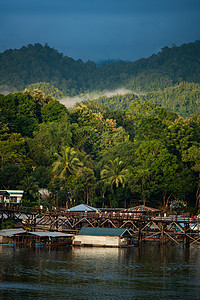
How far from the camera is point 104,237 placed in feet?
229

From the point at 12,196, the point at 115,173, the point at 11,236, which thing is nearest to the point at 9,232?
the point at 11,236

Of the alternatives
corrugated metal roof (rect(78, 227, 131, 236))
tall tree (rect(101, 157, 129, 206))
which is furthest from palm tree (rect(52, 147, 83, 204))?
corrugated metal roof (rect(78, 227, 131, 236))

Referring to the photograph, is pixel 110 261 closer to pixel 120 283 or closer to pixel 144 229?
pixel 120 283

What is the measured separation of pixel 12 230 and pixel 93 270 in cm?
2108

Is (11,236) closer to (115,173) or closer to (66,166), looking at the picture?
(66,166)

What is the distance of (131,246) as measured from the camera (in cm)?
7081

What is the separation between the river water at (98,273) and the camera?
138 feet

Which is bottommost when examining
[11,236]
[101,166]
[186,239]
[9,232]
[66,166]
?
[186,239]

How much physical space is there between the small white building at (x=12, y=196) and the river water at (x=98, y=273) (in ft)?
73.5

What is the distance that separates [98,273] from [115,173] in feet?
177

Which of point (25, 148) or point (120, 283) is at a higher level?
point (25, 148)

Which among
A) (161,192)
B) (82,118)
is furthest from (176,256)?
(82,118)

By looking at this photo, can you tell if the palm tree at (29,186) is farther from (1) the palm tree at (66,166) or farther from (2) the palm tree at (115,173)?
(2) the palm tree at (115,173)

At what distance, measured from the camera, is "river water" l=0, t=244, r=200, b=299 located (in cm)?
4198
